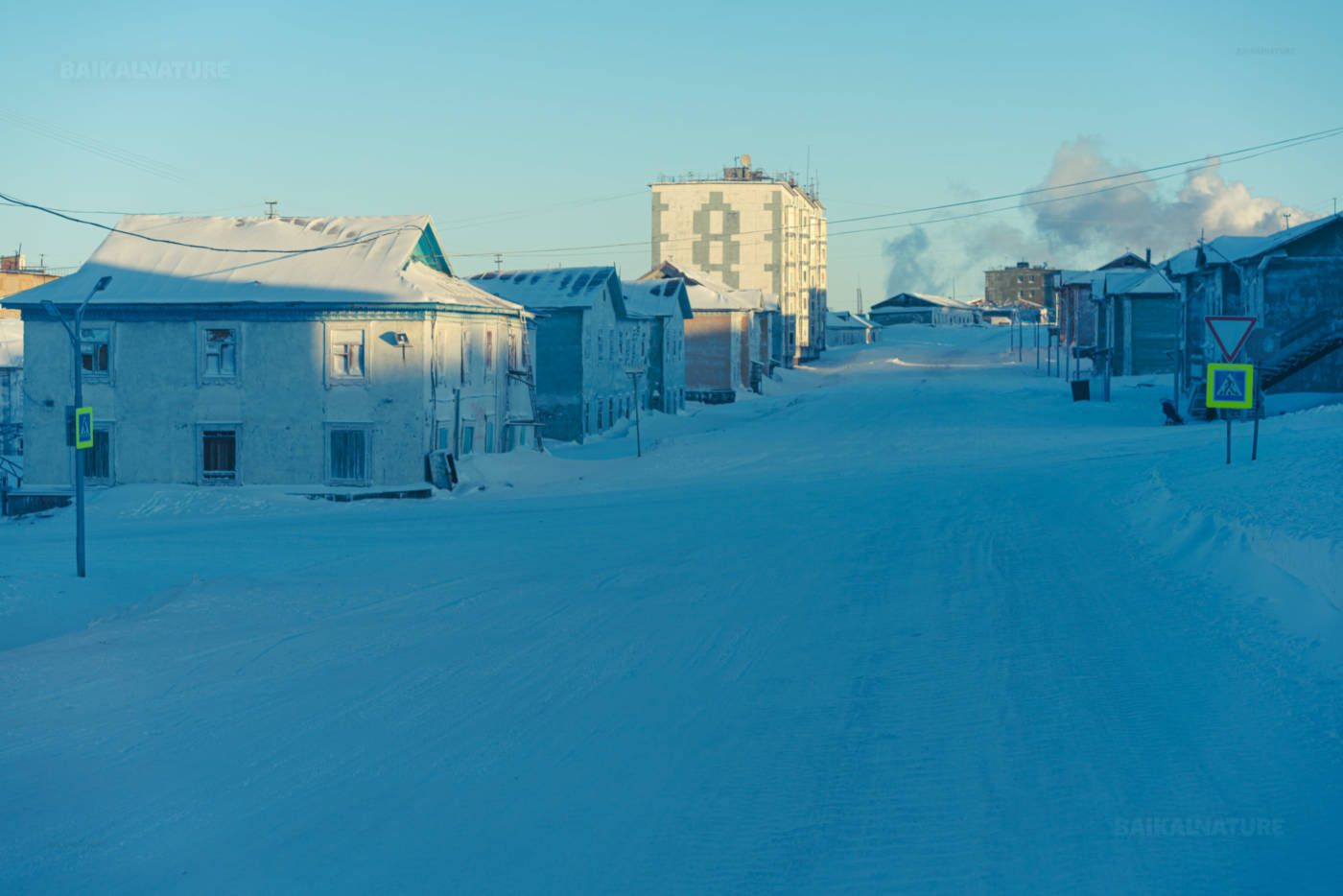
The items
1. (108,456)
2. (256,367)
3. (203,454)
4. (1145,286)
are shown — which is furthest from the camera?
(1145,286)

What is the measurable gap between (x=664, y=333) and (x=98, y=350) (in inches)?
1108

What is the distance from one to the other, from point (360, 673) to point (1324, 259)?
33597 mm

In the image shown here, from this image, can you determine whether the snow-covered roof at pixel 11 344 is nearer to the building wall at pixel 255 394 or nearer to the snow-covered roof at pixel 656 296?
the building wall at pixel 255 394

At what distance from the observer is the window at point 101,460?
30688 mm

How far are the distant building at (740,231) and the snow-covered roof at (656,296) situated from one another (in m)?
46.8

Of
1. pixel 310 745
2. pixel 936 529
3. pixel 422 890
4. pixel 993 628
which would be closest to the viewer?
pixel 422 890

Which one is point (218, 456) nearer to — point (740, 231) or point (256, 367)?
point (256, 367)

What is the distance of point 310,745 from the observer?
8898 millimetres

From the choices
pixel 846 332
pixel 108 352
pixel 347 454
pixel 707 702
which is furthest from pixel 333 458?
pixel 846 332

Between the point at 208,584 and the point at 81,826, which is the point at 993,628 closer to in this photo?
the point at 81,826

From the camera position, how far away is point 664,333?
181ft

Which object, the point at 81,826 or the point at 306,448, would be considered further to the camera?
the point at 306,448

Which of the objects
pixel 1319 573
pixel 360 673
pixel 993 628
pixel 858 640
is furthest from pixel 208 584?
pixel 1319 573

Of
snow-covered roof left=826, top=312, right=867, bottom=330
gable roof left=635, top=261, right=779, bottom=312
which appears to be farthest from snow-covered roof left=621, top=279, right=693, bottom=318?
snow-covered roof left=826, top=312, right=867, bottom=330
